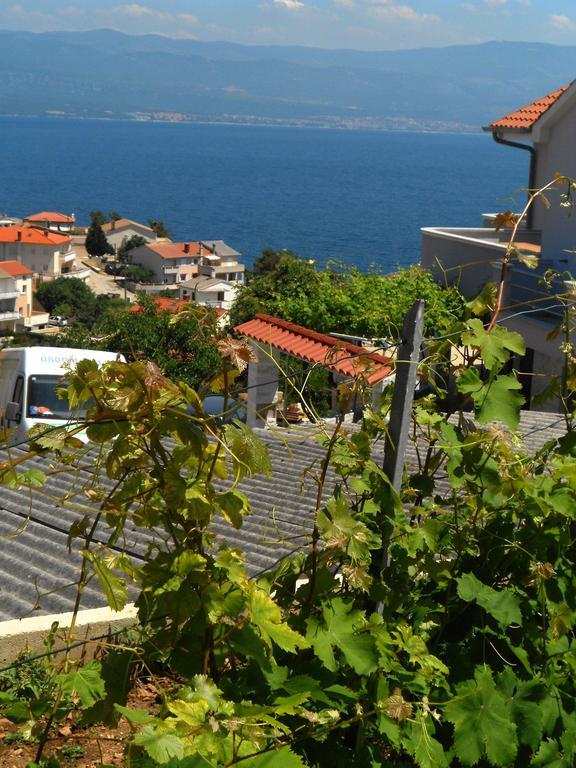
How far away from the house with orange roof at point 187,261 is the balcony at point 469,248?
108 meters

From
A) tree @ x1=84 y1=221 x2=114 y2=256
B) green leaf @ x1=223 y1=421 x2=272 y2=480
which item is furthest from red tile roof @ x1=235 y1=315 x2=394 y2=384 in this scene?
tree @ x1=84 y1=221 x2=114 y2=256

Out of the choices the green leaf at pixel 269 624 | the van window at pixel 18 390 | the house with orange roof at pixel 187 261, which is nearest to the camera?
the green leaf at pixel 269 624

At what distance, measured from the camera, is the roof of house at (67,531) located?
5.07 metres

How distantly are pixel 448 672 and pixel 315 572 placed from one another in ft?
1.41

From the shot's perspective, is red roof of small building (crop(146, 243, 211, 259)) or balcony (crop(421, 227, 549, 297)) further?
red roof of small building (crop(146, 243, 211, 259))

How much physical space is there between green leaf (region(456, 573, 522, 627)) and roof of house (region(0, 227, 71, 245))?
12724 cm

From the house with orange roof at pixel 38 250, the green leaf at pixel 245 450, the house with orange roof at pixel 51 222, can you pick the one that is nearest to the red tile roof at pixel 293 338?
the green leaf at pixel 245 450

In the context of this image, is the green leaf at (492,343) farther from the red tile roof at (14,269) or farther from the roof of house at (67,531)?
the red tile roof at (14,269)

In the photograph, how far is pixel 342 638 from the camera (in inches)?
96.3

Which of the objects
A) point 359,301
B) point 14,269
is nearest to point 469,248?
point 359,301

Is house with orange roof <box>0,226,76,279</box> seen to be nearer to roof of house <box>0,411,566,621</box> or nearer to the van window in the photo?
the van window

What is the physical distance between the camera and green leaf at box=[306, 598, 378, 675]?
2.38m

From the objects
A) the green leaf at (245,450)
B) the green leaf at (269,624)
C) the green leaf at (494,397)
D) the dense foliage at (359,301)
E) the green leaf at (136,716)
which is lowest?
the dense foliage at (359,301)

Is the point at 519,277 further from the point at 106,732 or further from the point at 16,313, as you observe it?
the point at 16,313
